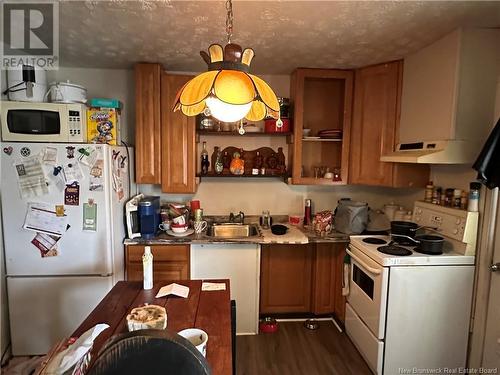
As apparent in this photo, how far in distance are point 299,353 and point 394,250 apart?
1.16 metres

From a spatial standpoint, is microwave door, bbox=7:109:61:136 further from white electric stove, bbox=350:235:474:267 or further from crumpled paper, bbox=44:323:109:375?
white electric stove, bbox=350:235:474:267

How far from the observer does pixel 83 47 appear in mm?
2150

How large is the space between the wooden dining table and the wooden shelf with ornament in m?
1.29

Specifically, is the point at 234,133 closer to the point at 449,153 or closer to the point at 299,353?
the point at 449,153

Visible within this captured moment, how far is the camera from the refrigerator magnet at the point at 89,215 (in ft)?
7.02

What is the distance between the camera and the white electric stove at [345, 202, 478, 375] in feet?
6.22

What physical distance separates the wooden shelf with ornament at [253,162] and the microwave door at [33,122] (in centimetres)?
127

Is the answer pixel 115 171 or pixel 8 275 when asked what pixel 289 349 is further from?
pixel 8 275

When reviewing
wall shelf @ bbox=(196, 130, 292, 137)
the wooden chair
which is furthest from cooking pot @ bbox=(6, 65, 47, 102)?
the wooden chair

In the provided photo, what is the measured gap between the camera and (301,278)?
9.42 feet

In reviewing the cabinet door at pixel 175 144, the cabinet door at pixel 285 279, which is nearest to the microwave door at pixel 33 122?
the cabinet door at pixel 175 144

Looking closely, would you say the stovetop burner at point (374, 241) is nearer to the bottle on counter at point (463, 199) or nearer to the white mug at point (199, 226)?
the bottle on counter at point (463, 199)

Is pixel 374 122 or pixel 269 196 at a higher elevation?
pixel 374 122

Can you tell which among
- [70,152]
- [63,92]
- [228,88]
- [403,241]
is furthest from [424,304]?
[63,92]
